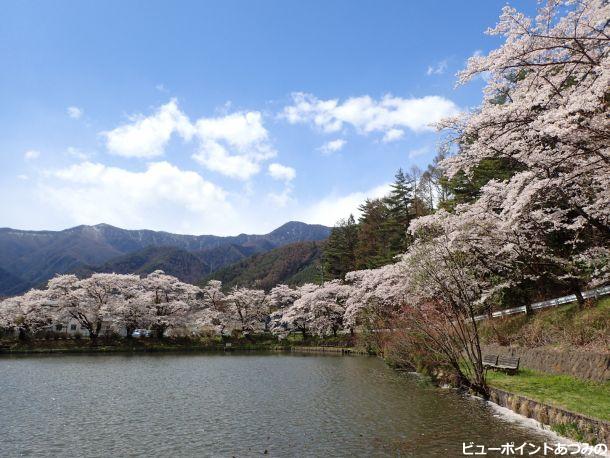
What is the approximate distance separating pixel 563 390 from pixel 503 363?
211 inches

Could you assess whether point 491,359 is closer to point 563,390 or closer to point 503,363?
point 503,363

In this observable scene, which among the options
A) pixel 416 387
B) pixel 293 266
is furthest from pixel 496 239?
pixel 293 266

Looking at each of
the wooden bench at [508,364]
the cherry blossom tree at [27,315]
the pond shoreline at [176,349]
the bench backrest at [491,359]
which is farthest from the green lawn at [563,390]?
the cherry blossom tree at [27,315]

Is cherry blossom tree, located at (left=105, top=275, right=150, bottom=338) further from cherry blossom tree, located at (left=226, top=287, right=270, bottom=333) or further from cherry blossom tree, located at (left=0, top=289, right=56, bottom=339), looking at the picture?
cherry blossom tree, located at (left=226, top=287, right=270, bottom=333)

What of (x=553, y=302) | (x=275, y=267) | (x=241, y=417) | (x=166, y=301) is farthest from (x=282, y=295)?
(x=275, y=267)

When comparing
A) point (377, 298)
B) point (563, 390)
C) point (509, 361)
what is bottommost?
point (563, 390)

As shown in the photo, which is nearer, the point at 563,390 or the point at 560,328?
the point at 563,390

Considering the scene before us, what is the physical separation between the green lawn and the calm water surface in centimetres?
128

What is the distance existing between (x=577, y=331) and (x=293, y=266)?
382 ft

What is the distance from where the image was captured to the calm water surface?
990 centimetres

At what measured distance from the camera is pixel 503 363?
693 inches

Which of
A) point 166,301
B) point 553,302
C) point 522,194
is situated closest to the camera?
point 522,194

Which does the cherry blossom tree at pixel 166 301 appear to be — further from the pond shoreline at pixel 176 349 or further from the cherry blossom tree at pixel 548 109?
the cherry blossom tree at pixel 548 109

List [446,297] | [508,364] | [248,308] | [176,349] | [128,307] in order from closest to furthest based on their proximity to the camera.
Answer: [446,297] < [508,364] < [176,349] < [128,307] < [248,308]
